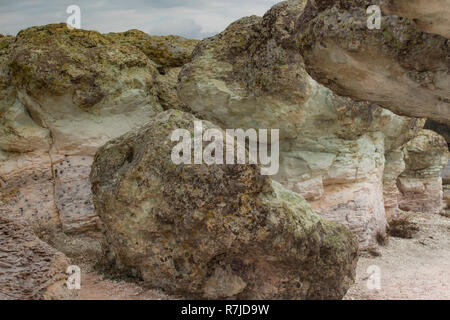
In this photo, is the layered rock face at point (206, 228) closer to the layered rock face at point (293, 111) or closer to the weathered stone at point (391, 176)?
the layered rock face at point (293, 111)

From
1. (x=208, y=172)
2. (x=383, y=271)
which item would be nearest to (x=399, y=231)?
(x=383, y=271)

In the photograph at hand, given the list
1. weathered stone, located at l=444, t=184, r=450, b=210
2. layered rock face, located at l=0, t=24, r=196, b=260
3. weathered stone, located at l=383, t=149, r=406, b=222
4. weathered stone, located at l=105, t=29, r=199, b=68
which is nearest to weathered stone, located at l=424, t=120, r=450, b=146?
weathered stone, located at l=444, t=184, r=450, b=210

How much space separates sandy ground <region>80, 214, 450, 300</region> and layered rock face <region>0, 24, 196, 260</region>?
247 centimetres

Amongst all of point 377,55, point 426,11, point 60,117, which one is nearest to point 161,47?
point 60,117

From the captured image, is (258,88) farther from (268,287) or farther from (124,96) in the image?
(268,287)

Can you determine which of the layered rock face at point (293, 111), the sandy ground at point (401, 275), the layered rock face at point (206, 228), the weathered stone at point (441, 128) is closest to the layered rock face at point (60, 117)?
the layered rock face at point (293, 111)

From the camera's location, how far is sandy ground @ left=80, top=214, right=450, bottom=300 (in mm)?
4820

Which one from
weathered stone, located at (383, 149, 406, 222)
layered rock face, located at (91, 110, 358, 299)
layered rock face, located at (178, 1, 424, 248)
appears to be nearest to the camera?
layered rock face, located at (91, 110, 358, 299)

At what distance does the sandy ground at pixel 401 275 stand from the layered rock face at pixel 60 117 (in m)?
2.47

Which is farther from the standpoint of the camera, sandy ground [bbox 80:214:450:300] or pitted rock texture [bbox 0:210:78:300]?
sandy ground [bbox 80:214:450:300]

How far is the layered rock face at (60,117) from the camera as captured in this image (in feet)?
24.7

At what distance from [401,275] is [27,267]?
215 inches

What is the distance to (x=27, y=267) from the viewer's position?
3807 mm

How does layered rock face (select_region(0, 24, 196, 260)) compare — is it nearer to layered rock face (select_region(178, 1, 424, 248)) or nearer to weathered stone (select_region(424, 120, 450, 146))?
layered rock face (select_region(178, 1, 424, 248))
